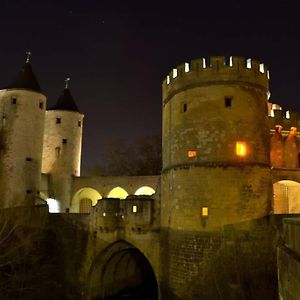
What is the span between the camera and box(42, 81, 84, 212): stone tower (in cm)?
3039

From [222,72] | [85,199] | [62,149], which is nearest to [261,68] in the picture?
[222,72]

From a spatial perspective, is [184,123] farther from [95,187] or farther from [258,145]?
[95,187]

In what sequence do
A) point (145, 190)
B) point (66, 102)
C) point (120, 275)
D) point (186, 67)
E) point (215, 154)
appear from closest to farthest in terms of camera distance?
point (215, 154), point (186, 67), point (120, 275), point (145, 190), point (66, 102)

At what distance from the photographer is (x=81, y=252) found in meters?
21.9

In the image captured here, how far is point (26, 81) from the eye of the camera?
27.2 meters

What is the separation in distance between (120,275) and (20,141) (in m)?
11.6

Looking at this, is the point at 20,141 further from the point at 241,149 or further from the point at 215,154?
the point at 241,149

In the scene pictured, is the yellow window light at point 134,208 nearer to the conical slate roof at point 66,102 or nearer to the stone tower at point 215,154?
the stone tower at point 215,154

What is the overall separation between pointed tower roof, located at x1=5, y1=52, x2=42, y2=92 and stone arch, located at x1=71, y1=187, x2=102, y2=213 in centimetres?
927

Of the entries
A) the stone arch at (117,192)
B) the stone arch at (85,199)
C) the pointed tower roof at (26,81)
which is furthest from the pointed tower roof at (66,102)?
the stone arch at (117,192)

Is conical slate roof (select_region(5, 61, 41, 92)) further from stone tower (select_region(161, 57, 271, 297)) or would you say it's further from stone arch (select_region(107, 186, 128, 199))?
stone tower (select_region(161, 57, 271, 297))

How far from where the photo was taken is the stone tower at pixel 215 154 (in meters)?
16.7

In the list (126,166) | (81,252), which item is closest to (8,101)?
(81,252)

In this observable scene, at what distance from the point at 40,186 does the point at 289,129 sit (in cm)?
1851
